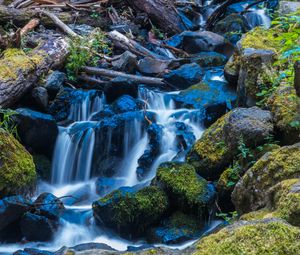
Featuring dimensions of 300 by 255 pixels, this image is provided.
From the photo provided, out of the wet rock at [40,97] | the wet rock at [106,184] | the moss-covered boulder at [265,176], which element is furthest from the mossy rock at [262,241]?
the wet rock at [40,97]

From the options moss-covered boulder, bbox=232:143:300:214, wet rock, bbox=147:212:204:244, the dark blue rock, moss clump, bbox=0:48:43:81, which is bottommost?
wet rock, bbox=147:212:204:244

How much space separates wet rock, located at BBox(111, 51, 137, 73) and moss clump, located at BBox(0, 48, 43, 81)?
1.94 meters

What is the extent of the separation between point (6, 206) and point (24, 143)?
1.93 meters

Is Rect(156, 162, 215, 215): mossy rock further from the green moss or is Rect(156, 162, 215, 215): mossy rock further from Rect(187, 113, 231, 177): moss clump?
Rect(187, 113, 231, 177): moss clump

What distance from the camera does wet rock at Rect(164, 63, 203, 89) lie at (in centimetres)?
924

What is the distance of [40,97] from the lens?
7.69 m

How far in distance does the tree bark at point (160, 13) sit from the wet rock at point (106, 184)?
653 cm

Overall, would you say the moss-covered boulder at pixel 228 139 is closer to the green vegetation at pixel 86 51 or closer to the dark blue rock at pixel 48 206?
the dark blue rock at pixel 48 206

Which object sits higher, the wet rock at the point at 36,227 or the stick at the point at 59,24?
the stick at the point at 59,24

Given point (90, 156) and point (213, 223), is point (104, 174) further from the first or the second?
point (213, 223)

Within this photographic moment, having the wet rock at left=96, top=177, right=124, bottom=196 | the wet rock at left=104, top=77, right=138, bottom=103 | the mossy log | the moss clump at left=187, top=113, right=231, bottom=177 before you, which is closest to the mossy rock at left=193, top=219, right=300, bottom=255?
the moss clump at left=187, top=113, right=231, bottom=177

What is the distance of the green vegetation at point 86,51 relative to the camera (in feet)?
29.5

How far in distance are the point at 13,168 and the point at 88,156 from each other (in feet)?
5.58

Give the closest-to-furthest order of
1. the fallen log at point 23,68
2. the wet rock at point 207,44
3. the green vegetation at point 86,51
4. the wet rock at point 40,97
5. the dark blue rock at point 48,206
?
the dark blue rock at point 48,206 → the fallen log at point 23,68 → the wet rock at point 40,97 → the green vegetation at point 86,51 → the wet rock at point 207,44
